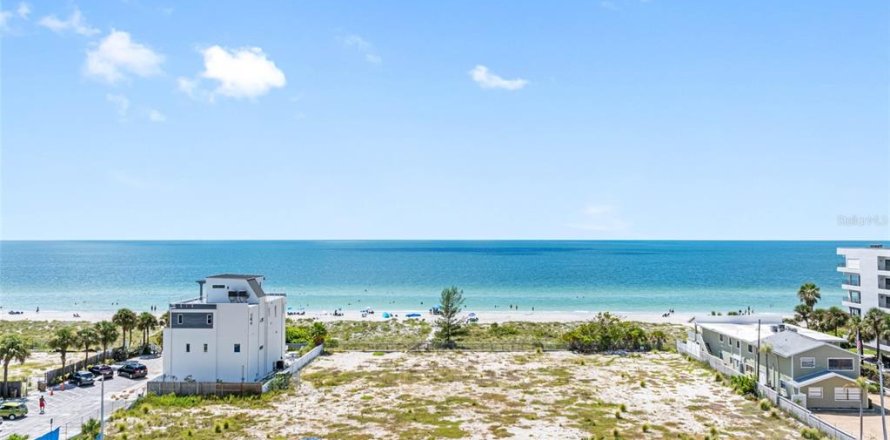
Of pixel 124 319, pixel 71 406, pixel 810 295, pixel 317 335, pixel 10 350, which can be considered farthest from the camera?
pixel 810 295

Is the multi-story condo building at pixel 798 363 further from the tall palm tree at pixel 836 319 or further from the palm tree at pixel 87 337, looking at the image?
the palm tree at pixel 87 337

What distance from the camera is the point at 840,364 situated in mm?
38344

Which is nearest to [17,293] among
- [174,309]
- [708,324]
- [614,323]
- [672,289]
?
[174,309]

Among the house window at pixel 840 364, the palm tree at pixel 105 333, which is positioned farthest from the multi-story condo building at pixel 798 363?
the palm tree at pixel 105 333

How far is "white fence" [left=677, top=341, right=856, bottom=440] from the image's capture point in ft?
96.7

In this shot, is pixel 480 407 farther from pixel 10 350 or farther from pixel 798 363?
pixel 10 350

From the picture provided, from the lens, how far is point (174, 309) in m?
43.0

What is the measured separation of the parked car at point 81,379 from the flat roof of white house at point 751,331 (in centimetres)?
5233

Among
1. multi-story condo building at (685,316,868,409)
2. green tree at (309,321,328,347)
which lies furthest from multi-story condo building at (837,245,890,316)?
green tree at (309,321,328,347)

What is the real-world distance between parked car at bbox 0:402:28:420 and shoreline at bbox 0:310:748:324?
5062 cm

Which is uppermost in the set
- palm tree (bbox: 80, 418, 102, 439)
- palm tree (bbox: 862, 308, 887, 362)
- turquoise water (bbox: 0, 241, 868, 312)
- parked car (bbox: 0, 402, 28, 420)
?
palm tree (bbox: 862, 308, 887, 362)

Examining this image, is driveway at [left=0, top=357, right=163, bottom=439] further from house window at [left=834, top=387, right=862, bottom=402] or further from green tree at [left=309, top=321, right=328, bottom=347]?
house window at [left=834, top=387, right=862, bottom=402]

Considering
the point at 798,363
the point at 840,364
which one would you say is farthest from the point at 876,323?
the point at 798,363

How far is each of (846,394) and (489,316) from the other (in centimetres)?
5779
